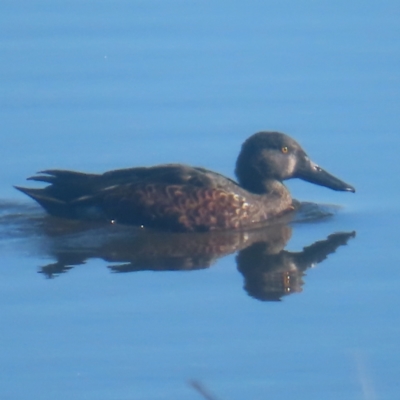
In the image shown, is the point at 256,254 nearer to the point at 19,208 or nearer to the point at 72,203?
the point at 72,203

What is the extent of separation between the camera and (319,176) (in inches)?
394

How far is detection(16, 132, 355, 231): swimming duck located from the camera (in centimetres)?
927

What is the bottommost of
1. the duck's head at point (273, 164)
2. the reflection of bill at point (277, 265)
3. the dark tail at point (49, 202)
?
the reflection of bill at point (277, 265)

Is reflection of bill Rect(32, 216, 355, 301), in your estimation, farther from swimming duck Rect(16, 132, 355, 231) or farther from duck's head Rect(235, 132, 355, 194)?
duck's head Rect(235, 132, 355, 194)

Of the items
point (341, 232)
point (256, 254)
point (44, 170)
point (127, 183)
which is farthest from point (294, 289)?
point (44, 170)

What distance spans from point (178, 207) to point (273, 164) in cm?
114

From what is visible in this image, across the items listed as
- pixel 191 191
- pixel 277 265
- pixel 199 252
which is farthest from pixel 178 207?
pixel 277 265

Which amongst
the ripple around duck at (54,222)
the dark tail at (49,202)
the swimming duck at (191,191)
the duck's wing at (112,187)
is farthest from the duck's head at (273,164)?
the dark tail at (49,202)

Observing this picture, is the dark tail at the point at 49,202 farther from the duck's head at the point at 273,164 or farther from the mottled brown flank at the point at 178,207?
the duck's head at the point at 273,164

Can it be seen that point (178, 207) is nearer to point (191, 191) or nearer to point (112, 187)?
point (191, 191)

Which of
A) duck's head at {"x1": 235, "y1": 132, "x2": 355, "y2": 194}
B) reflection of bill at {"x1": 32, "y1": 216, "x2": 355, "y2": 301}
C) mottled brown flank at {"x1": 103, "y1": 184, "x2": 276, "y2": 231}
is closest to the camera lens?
reflection of bill at {"x1": 32, "y1": 216, "x2": 355, "y2": 301}

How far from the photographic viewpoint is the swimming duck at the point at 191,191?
9.27m

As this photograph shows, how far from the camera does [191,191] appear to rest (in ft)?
30.4

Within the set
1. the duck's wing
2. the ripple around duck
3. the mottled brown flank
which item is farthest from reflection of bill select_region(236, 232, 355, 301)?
the duck's wing
